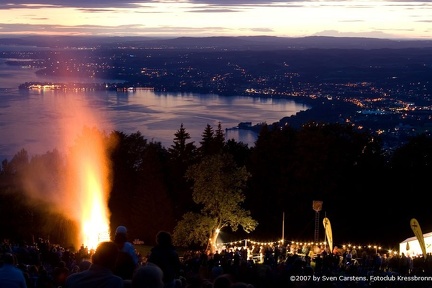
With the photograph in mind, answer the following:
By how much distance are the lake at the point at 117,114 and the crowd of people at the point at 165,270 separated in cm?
4054

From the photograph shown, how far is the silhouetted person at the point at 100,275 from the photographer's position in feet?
11.8

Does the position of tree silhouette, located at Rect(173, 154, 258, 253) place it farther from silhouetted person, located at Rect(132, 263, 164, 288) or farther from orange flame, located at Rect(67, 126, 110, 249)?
silhouetted person, located at Rect(132, 263, 164, 288)

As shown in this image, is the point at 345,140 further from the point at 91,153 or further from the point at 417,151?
the point at 91,153

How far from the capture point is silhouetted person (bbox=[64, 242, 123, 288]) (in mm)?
3607

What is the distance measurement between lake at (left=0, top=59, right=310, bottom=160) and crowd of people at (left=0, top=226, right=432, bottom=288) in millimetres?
40545

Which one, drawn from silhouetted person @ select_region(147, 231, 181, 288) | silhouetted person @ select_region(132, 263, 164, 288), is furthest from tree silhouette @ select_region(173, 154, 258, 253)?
silhouetted person @ select_region(132, 263, 164, 288)

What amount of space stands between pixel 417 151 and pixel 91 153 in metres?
13.4

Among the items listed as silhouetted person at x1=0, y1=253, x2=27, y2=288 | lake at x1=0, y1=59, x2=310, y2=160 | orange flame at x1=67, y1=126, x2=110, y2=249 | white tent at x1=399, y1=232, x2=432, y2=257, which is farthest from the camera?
lake at x1=0, y1=59, x2=310, y2=160

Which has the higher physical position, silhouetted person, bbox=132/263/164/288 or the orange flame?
silhouetted person, bbox=132/263/164/288

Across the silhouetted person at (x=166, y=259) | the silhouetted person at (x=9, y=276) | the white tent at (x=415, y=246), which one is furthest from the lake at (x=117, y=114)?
the silhouetted person at (x=9, y=276)

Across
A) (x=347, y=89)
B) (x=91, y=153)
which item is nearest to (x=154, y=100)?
(x=347, y=89)

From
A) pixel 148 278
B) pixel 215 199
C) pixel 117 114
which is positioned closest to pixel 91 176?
pixel 215 199

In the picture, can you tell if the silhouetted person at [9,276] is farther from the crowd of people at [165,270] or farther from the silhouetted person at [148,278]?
the silhouetted person at [148,278]

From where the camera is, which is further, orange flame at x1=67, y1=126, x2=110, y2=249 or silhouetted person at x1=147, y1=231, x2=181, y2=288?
orange flame at x1=67, y1=126, x2=110, y2=249
